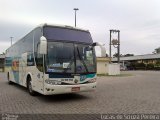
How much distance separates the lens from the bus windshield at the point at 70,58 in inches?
378

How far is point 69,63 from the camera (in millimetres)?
9859

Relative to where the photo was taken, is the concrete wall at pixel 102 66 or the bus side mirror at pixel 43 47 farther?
the concrete wall at pixel 102 66

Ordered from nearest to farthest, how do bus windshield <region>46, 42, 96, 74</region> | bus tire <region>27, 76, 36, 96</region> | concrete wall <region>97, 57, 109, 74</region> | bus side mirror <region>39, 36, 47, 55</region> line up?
bus side mirror <region>39, 36, 47, 55</region> → bus windshield <region>46, 42, 96, 74</region> → bus tire <region>27, 76, 36, 96</region> → concrete wall <region>97, 57, 109, 74</region>

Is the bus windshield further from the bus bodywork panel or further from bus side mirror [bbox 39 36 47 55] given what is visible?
bus side mirror [bbox 39 36 47 55]

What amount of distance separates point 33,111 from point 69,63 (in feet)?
9.06

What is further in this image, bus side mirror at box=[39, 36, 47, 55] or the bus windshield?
the bus windshield

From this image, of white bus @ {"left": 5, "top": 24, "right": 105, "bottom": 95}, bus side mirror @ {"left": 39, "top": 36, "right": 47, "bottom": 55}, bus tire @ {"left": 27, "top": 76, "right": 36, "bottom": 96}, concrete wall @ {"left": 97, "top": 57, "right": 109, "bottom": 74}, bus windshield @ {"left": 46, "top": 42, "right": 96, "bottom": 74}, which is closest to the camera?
bus side mirror @ {"left": 39, "top": 36, "right": 47, "bottom": 55}

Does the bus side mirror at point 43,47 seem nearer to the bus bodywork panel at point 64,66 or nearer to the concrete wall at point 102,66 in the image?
the bus bodywork panel at point 64,66

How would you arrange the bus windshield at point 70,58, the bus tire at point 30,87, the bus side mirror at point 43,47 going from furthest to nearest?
the bus tire at point 30,87
the bus windshield at point 70,58
the bus side mirror at point 43,47

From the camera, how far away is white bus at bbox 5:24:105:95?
9492 mm

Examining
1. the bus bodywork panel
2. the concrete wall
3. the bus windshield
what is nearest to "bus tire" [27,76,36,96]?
the bus bodywork panel

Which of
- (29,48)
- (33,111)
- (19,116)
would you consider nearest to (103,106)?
(33,111)

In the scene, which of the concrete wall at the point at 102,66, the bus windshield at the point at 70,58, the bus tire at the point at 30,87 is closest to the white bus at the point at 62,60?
the bus windshield at the point at 70,58

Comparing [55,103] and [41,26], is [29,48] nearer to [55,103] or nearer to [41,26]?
[41,26]
